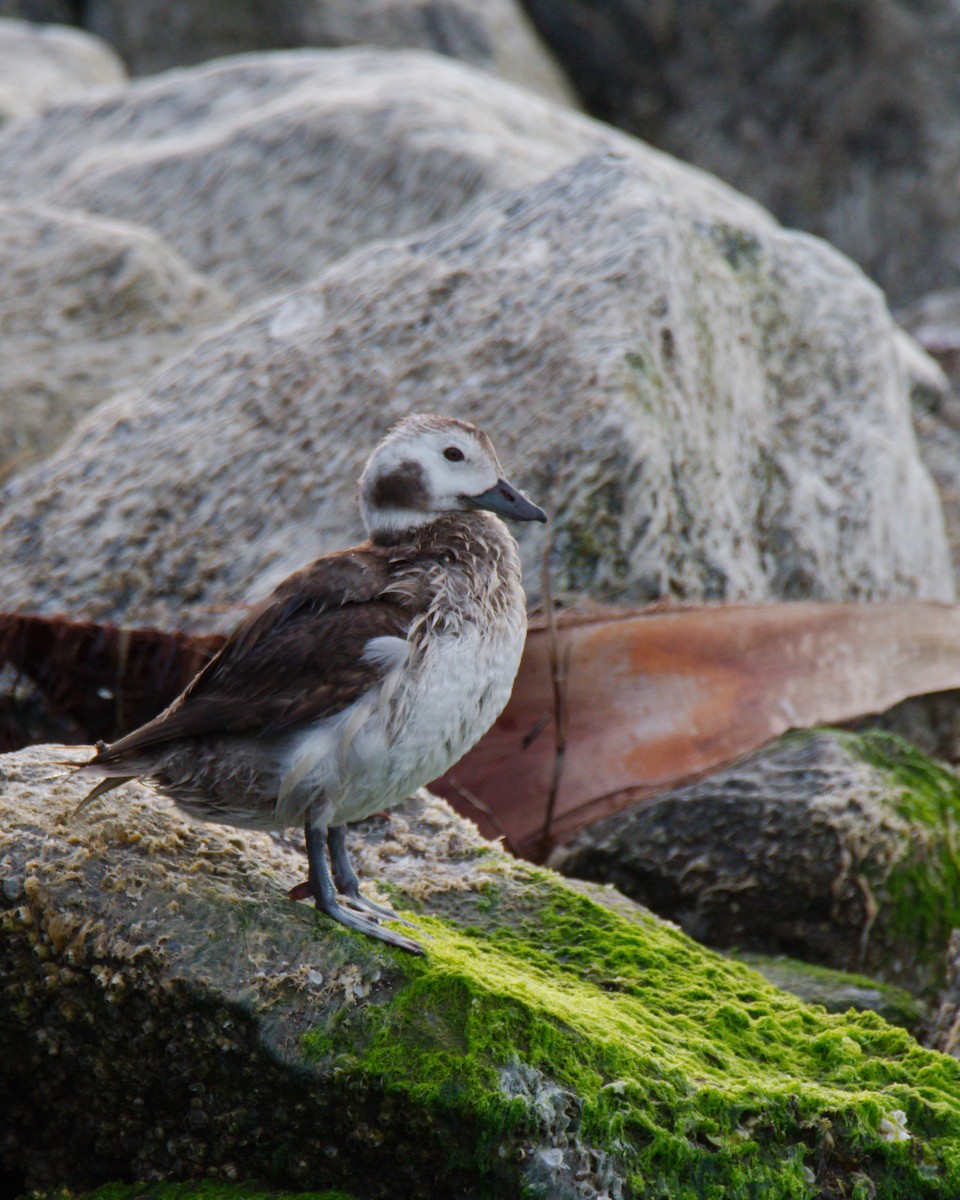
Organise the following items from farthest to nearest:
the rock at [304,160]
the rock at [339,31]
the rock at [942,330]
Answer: the rock at [339,31] → the rock at [942,330] → the rock at [304,160]

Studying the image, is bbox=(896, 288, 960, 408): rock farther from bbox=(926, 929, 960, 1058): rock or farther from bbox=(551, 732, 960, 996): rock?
bbox=(926, 929, 960, 1058): rock

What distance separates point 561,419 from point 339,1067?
3103mm

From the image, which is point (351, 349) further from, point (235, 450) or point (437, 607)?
point (437, 607)

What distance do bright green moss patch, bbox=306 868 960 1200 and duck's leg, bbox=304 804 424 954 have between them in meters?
0.07

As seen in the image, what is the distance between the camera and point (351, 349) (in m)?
6.38

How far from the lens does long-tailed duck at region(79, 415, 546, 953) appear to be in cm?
320

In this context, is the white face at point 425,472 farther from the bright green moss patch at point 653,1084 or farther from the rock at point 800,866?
the rock at point 800,866

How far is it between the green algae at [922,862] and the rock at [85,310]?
5.07m

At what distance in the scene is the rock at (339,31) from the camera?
54.7 ft

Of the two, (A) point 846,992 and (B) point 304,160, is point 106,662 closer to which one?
(A) point 846,992

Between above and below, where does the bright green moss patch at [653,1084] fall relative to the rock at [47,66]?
above

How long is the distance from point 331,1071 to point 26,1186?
0.95 metres

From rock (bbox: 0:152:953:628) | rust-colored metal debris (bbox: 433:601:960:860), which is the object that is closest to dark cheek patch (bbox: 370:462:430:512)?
rust-colored metal debris (bbox: 433:601:960:860)

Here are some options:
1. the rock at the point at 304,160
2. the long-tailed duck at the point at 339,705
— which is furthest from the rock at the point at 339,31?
the long-tailed duck at the point at 339,705
